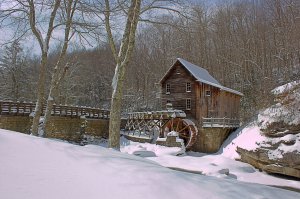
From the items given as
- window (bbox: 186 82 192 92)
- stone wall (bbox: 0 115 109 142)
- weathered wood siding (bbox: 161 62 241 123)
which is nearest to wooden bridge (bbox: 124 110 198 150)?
weathered wood siding (bbox: 161 62 241 123)

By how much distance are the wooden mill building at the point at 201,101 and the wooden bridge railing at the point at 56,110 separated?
8146mm

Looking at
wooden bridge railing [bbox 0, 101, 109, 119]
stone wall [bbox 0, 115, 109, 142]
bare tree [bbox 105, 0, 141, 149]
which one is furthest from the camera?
stone wall [bbox 0, 115, 109, 142]

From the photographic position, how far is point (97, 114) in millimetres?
35875

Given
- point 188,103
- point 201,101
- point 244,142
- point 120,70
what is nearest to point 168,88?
point 188,103

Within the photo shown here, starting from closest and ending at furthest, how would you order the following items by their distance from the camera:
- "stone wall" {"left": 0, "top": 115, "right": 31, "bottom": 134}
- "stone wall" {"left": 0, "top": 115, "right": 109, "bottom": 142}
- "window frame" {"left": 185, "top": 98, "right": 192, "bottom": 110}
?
"stone wall" {"left": 0, "top": 115, "right": 31, "bottom": 134} < "stone wall" {"left": 0, "top": 115, "right": 109, "bottom": 142} < "window frame" {"left": 185, "top": 98, "right": 192, "bottom": 110}

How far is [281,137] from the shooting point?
18.6 m

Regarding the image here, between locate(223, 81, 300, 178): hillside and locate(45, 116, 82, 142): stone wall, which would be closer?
locate(223, 81, 300, 178): hillside

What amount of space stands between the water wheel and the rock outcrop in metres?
8.13

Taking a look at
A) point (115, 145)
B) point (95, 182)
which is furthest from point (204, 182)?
point (115, 145)

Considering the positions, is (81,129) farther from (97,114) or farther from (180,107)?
(180,107)

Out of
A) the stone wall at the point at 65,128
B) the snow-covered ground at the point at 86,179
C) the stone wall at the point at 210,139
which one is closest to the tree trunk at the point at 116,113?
the snow-covered ground at the point at 86,179

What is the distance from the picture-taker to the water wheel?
28197 millimetres

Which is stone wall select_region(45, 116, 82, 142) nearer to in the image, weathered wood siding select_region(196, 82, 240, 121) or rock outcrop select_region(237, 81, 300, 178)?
weathered wood siding select_region(196, 82, 240, 121)

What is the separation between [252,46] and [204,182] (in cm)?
3837
